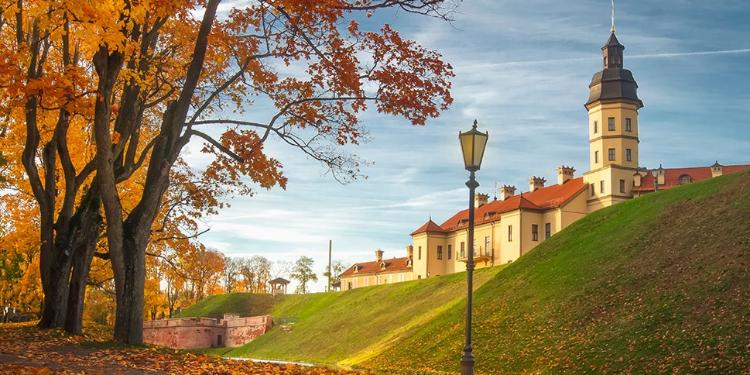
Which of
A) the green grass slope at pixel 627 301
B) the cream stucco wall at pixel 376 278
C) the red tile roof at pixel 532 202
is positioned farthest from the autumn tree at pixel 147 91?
the cream stucco wall at pixel 376 278

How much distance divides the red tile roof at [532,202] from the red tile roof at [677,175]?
5.55m

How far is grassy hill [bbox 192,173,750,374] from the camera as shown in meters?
20.7

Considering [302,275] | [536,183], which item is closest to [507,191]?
[536,183]

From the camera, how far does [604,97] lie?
6906 cm

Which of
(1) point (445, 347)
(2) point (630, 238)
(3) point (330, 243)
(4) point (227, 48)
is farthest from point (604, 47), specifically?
(4) point (227, 48)

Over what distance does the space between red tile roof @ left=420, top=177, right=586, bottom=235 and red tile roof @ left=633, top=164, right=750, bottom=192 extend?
5.55 meters

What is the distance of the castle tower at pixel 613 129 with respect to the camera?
68.4 meters

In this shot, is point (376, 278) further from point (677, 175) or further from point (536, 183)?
point (677, 175)

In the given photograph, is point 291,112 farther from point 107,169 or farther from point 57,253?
point 57,253

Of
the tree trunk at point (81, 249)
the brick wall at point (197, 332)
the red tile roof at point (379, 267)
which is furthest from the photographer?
the red tile roof at point (379, 267)

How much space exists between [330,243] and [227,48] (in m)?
66.6

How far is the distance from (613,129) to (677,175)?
7563 millimetres

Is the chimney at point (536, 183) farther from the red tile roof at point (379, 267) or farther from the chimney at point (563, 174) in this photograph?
the red tile roof at point (379, 267)

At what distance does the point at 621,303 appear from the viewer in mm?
24875
